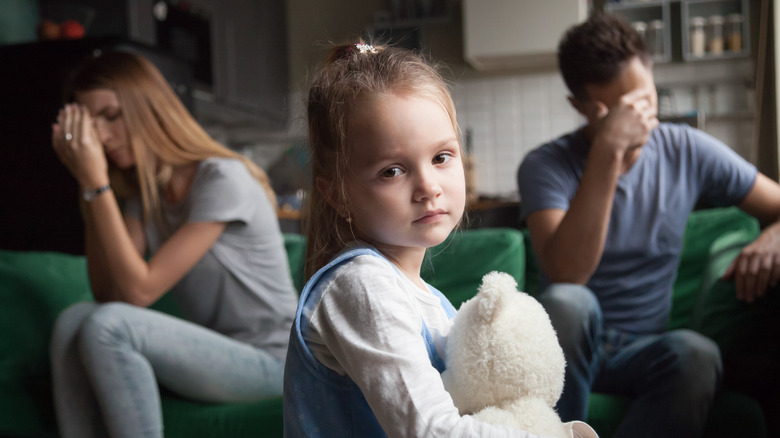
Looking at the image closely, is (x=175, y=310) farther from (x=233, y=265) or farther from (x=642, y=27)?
(x=642, y=27)

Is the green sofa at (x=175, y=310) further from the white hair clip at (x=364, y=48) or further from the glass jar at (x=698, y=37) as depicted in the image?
the glass jar at (x=698, y=37)

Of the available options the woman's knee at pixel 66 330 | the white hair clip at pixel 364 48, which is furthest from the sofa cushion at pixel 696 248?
the woman's knee at pixel 66 330

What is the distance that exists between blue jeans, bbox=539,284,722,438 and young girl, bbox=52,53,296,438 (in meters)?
0.68

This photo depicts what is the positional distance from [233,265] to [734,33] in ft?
12.3

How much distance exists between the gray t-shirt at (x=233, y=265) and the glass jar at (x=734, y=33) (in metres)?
3.56

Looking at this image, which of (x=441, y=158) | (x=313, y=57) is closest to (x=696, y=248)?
(x=441, y=158)

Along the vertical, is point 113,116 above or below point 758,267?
above

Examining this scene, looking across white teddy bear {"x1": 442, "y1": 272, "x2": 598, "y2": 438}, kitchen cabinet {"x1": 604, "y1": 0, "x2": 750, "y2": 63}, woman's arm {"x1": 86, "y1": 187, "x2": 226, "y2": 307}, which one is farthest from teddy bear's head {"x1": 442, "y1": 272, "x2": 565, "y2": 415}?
kitchen cabinet {"x1": 604, "y1": 0, "x2": 750, "y2": 63}

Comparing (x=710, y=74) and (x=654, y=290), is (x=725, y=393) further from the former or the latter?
(x=710, y=74)

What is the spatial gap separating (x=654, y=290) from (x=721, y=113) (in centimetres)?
330

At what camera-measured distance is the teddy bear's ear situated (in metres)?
0.58

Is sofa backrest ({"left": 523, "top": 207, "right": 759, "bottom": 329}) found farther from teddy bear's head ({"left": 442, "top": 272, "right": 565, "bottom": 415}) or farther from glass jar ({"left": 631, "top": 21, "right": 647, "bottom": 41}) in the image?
glass jar ({"left": 631, "top": 21, "right": 647, "bottom": 41})

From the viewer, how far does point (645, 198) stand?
1482 millimetres

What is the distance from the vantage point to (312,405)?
2.10 feet
